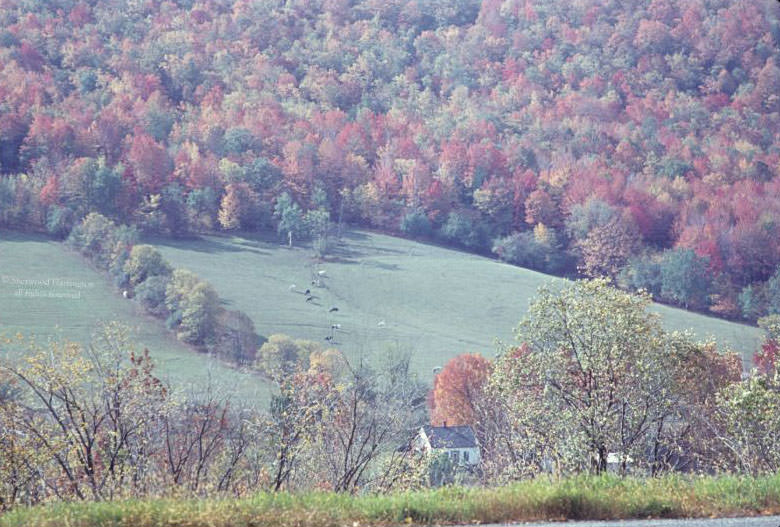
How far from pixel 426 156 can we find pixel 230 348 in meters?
24.1

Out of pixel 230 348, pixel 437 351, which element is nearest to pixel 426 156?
pixel 437 351

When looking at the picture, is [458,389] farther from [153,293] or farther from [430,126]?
[430,126]

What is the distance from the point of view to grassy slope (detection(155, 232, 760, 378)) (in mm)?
31094

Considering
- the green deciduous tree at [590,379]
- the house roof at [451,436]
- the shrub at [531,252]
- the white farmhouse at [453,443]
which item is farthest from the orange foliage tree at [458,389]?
the shrub at [531,252]

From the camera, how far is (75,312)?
27219 millimetres

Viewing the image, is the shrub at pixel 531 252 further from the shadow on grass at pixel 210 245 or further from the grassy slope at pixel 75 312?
the grassy slope at pixel 75 312

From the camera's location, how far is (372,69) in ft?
194

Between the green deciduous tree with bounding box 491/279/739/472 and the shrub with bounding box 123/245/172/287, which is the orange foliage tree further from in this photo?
the shrub with bounding box 123/245/172/287

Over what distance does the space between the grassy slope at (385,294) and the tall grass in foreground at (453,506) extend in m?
21.5

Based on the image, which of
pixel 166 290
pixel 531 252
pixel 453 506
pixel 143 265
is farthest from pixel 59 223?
pixel 453 506

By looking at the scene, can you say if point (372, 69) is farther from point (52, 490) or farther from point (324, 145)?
point (52, 490)

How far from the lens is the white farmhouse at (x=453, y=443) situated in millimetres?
13266

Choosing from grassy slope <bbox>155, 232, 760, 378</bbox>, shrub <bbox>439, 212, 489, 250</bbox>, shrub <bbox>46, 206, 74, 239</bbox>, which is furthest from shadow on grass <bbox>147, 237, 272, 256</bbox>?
shrub <bbox>439, 212, 489, 250</bbox>

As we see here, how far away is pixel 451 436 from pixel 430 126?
1471 inches
